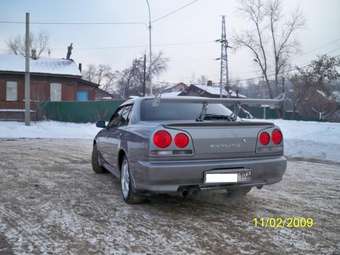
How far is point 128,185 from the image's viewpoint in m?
5.34

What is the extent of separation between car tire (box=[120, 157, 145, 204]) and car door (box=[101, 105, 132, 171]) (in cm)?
46

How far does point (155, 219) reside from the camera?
4.70 metres

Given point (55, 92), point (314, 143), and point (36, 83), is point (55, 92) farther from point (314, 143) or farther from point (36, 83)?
point (314, 143)

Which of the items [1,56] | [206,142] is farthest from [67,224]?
[1,56]

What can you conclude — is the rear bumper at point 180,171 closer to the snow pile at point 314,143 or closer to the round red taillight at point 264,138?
the round red taillight at point 264,138

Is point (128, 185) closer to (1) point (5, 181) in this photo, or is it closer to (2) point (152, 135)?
(2) point (152, 135)

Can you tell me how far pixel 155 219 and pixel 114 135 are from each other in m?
1.99

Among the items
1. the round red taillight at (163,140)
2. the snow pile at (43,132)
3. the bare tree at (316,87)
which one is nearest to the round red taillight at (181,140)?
the round red taillight at (163,140)

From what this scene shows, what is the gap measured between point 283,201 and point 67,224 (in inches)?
121

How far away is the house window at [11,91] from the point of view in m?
30.0

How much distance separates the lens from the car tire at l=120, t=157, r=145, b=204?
521 cm

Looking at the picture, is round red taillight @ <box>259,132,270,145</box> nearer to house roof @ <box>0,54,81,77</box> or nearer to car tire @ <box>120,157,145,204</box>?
car tire @ <box>120,157,145,204</box>
